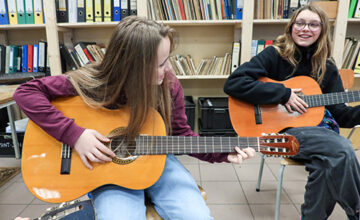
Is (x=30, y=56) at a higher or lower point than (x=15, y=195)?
higher

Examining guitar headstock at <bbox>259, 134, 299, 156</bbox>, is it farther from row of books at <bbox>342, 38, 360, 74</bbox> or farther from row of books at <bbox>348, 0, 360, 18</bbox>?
row of books at <bbox>348, 0, 360, 18</bbox>

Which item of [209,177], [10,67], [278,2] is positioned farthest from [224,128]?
[10,67]

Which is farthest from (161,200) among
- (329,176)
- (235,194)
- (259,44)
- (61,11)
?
(61,11)

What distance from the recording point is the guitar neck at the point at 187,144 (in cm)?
102

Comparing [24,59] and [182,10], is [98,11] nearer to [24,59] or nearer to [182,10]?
[182,10]

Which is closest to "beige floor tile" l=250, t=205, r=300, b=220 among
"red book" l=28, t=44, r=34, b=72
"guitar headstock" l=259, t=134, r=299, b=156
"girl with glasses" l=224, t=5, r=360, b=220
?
"girl with glasses" l=224, t=5, r=360, b=220

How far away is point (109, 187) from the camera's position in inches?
38.5

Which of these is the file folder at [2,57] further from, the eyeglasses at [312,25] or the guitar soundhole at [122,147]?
the eyeglasses at [312,25]

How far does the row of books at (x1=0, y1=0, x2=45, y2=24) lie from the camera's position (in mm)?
2496

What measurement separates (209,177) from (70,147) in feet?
4.62

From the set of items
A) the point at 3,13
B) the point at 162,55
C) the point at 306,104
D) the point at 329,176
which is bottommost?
the point at 329,176

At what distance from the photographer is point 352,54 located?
8.30 ft

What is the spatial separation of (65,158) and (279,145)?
883mm

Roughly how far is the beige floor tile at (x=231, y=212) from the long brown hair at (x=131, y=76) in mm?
883
